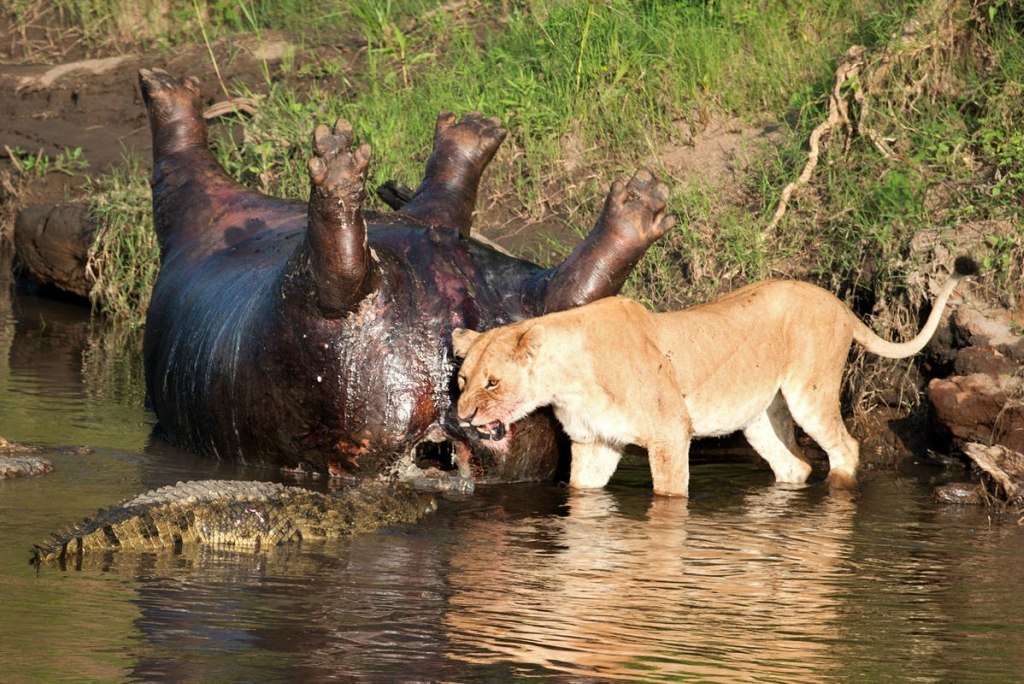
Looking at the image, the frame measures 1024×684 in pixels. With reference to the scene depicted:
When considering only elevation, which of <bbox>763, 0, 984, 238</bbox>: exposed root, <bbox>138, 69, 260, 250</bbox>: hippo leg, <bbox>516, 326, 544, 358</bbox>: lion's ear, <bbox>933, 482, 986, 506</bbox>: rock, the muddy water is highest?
<bbox>763, 0, 984, 238</bbox>: exposed root

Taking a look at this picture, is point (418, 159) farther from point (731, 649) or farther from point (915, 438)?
point (731, 649)

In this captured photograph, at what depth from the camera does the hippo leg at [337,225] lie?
7012 mm

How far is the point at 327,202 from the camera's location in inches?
279

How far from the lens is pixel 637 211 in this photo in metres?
7.75

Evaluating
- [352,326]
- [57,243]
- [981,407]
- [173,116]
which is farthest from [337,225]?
[57,243]

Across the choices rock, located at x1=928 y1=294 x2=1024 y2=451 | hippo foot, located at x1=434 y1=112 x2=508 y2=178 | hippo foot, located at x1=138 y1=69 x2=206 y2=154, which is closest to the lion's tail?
rock, located at x1=928 y1=294 x2=1024 y2=451

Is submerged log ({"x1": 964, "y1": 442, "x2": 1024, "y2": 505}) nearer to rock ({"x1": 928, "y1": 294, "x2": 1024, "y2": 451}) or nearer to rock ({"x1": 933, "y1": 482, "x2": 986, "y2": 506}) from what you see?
A: rock ({"x1": 933, "y1": 482, "x2": 986, "y2": 506})

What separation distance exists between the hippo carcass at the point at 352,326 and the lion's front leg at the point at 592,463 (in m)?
0.21

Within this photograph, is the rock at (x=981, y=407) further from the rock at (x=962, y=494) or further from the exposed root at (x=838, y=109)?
the exposed root at (x=838, y=109)

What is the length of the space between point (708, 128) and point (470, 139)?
7.48 ft

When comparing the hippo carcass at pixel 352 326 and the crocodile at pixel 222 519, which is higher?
the hippo carcass at pixel 352 326

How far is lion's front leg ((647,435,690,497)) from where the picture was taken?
24.2 feet

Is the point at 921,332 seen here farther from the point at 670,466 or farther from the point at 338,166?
the point at 338,166

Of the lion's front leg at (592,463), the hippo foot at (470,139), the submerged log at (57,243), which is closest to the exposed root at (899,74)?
the hippo foot at (470,139)
